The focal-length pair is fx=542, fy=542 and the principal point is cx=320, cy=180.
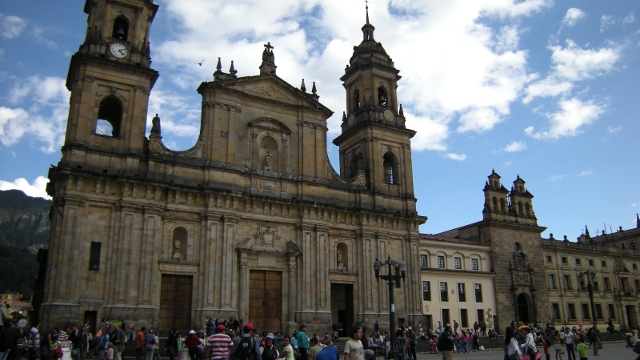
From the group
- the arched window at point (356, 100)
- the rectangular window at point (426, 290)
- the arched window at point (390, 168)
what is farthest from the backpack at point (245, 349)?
the rectangular window at point (426, 290)

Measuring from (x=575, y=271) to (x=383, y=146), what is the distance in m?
30.2

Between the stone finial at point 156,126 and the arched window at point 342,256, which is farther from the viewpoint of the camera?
the arched window at point 342,256

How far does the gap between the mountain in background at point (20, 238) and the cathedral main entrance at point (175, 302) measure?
95.3 m

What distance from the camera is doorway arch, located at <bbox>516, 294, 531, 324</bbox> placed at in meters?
49.8

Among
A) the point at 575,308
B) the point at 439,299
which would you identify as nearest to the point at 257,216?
the point at 439,299

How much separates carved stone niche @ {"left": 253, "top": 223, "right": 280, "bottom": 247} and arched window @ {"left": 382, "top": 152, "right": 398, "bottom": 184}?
10.7 meters

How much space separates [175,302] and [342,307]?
39.3ft

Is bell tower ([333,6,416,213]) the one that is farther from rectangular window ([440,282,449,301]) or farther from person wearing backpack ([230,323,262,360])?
person wearing backpack ([230,323,262,360])

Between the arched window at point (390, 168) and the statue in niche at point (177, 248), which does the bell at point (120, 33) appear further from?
the arched window at point (390, 168)

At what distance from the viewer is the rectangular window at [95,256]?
2806 cm

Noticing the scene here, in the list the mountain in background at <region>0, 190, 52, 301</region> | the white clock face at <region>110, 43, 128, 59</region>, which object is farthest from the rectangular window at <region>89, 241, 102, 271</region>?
the mountain in background at <region>0, 190, 52, 301</region>

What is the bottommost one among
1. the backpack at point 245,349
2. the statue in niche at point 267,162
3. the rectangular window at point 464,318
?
the backpack at point 245,349

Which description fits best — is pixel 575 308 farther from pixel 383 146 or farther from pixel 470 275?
pixel 383 146

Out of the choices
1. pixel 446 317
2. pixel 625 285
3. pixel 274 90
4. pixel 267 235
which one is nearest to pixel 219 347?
pixel 267 235
